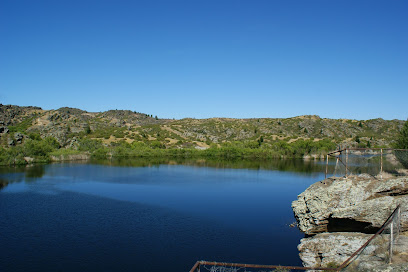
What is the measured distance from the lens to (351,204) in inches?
1022

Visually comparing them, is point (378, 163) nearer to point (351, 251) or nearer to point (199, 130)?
point (351, 251)

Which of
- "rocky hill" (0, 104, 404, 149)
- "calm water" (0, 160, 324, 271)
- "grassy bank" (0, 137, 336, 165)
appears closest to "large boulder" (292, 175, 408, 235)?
"calm water" (0, 160, 324, 271)

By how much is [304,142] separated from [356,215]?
119m

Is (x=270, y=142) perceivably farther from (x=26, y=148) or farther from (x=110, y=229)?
(x=110, y=229)

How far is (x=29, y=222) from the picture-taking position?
111ft

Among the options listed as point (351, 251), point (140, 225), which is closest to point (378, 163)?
point (351, 251)

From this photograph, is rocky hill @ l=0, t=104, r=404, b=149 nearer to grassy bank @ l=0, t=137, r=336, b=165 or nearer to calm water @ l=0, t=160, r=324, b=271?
grassy bank @ l=0, t=137, r=336, b=165

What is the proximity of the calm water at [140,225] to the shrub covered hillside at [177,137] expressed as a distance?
53572 millimetres

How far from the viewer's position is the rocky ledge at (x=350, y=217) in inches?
802

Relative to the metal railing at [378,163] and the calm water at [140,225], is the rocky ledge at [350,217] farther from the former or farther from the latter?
the calm water at [140,225]

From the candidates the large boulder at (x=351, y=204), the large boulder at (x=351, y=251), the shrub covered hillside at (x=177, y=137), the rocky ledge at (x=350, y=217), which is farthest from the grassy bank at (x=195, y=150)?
the large boulder at (x=351, y=251)

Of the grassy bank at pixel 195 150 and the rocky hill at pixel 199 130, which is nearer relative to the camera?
the grassy bank at pixel 195 150

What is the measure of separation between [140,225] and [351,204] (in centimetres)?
2010

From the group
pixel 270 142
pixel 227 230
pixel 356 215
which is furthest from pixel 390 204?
pixel 270 142
